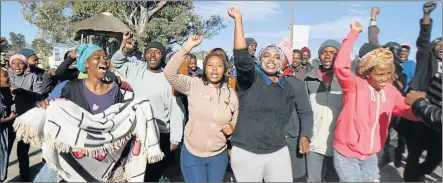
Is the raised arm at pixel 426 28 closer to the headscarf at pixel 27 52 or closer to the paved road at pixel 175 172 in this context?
the paved road at pixel 175 172

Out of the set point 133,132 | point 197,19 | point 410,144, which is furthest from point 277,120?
point 197,19

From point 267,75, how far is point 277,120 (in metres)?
0.38

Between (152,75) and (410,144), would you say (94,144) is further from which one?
(410,144)

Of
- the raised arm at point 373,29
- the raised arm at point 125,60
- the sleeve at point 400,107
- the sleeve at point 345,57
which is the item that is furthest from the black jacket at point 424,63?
the raised arm at point 125,60

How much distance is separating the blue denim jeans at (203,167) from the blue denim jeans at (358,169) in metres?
0.99

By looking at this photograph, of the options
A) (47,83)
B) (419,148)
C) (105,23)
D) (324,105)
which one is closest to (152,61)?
(47,83)

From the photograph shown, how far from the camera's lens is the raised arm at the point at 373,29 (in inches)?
151

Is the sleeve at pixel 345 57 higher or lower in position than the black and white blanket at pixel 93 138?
higher

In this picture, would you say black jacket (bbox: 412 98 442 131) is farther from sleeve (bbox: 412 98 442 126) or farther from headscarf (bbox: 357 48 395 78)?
headscarf (bbox: 357 48 395 78)

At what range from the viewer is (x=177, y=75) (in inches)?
121

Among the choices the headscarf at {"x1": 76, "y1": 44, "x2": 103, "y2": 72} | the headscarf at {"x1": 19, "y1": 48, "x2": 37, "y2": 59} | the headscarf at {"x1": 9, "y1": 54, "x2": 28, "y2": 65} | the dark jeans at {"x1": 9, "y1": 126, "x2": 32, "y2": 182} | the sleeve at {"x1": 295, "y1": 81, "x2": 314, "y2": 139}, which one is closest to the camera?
the headscarf at {"x1": 76, "y1": 44, "x2": 103, "y2": 72}

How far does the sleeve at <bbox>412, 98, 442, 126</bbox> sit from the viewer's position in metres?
2.95

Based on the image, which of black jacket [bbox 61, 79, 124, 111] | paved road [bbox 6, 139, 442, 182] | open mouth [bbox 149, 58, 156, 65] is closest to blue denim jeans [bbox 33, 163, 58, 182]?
black jacket [bbox 61, 79, 124, 111]

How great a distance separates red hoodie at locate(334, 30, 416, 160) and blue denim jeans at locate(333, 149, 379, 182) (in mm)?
44
